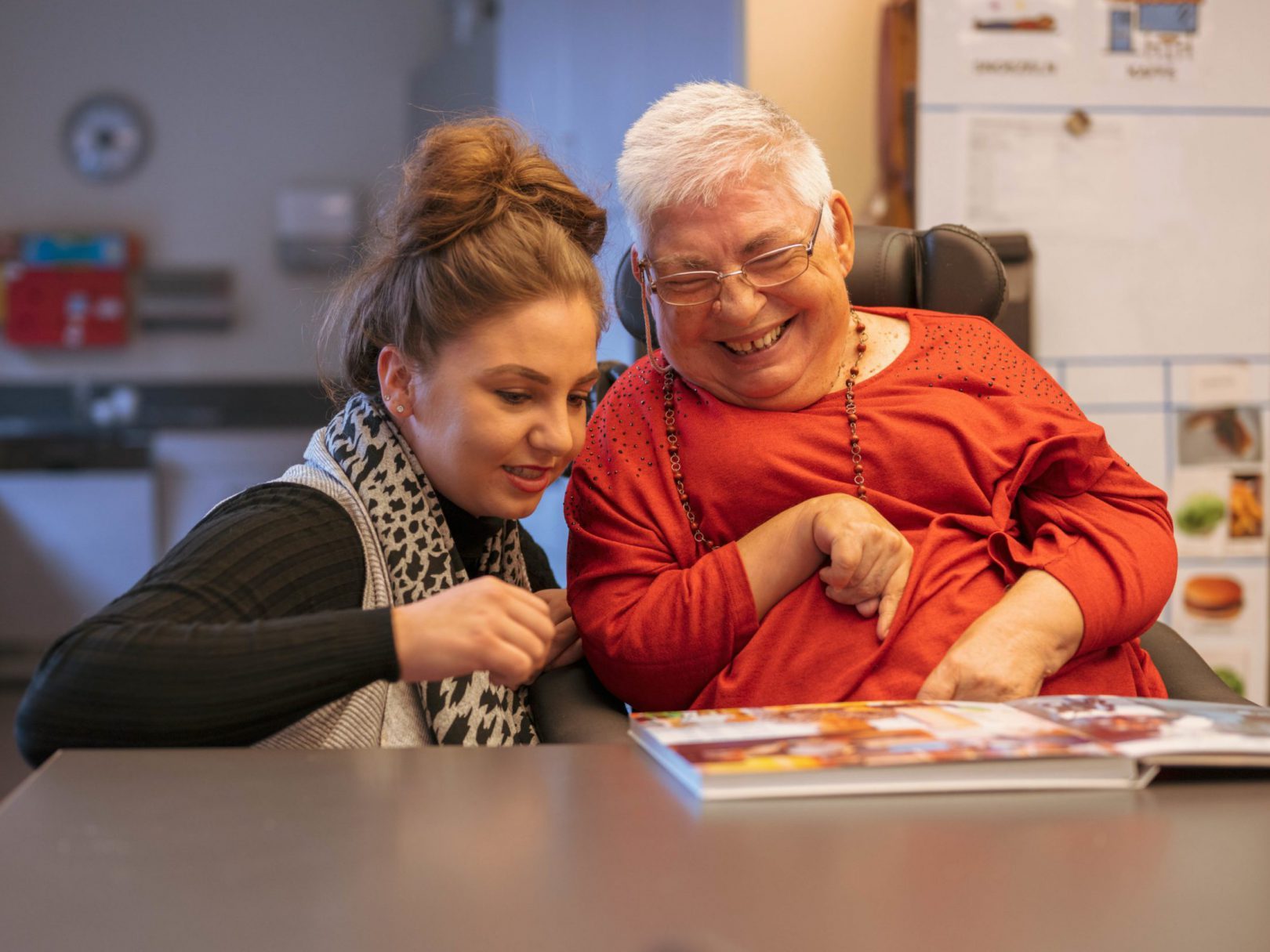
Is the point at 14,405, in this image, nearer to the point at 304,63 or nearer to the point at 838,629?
the point at 304,63

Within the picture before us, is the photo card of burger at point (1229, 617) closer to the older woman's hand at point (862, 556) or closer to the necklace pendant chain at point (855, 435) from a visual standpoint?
the necklace pendant chain at point (855, 435)

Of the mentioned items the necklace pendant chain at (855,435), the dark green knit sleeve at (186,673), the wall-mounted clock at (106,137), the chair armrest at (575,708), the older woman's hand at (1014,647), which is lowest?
the chair armrest at (575,708)

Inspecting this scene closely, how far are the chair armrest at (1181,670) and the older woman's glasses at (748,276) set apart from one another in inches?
22.5

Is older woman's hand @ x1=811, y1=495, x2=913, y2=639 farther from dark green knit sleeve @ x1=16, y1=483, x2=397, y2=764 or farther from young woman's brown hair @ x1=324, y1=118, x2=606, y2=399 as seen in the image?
dark green knit sleeve @ x1=16, y1=483, x2=397, y2=764

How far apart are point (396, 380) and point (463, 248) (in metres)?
0.16

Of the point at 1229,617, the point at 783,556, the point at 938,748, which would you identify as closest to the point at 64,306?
the point at 1229,617

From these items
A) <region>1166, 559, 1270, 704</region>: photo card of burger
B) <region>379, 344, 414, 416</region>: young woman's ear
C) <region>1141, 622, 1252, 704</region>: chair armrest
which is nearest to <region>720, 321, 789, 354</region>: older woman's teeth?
<region>379, 344, 414, 416</region>: young woman's ear

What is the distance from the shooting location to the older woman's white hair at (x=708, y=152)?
1.39 meters

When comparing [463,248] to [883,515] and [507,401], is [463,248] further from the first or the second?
[883,515]

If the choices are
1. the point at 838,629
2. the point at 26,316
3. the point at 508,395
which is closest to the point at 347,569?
the point at 508,395

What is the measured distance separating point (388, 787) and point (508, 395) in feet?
1.72

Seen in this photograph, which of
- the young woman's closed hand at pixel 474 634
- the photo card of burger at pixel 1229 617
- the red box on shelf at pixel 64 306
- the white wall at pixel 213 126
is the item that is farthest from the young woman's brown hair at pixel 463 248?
the red box on shelf at pixel 64 306

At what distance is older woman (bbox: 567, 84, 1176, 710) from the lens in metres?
1.32

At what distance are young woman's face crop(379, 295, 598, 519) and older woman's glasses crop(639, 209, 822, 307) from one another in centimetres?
14
